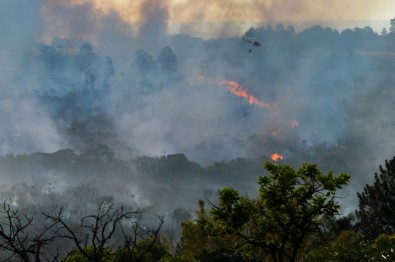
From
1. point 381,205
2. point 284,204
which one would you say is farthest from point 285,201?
point 381,205

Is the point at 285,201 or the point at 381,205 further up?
the point at 381,205

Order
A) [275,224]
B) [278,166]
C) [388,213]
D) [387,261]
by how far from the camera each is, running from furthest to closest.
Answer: [388,213], [275,224], [278,166], [387,261]

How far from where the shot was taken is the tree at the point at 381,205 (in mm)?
35541

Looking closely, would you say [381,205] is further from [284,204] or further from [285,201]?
[284,204]

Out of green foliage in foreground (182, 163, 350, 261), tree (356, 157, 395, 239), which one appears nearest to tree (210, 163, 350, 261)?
green foliage in foreground (182, 163, 350, 261)

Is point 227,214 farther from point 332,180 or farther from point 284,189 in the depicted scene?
point 332,180

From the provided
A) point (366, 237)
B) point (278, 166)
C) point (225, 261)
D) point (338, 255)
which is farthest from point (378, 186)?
point (278, 166)

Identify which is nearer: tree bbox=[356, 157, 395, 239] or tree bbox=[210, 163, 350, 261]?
tree bbox=[210, 163, 350, 261]

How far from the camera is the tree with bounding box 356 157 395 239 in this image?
35541 mm

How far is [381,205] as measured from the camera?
119 ft

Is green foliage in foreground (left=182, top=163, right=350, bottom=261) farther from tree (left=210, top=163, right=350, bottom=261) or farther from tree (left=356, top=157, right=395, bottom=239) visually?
tree (left=356, top=157, right=395, bottom=239)

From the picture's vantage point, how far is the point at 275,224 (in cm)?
2183

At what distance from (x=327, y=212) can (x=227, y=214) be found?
4.79m

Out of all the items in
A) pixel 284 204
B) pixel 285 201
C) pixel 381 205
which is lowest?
pixel 284 204
